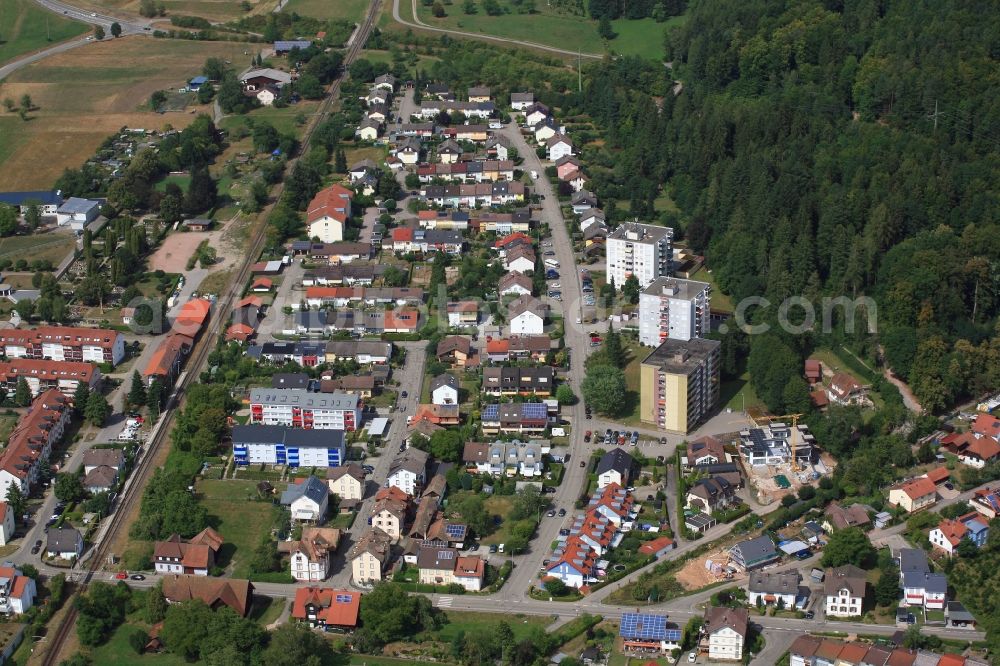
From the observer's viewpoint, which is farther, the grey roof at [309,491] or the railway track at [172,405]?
the grey roof at [309,491]

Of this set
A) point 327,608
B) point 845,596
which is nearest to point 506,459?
point 327,608

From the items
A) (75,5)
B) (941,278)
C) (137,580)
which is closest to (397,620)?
(137,580)

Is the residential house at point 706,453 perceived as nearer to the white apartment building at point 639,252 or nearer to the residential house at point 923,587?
the residential house at point 923,587

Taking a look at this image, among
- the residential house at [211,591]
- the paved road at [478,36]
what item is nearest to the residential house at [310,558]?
the residential house at [211,591]

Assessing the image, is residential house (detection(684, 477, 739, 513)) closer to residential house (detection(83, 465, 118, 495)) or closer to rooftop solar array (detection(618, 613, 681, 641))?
rooftop solar array (detection(618, 613, 681, 641))

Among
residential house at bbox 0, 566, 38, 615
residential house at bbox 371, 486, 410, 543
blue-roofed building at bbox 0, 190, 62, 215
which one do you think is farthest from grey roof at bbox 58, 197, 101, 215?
residential house at bbox 371, 486, 410, 543

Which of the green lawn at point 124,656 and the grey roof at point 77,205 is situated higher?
the grey roof at point 77,205

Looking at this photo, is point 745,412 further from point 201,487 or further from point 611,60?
point 611,60
